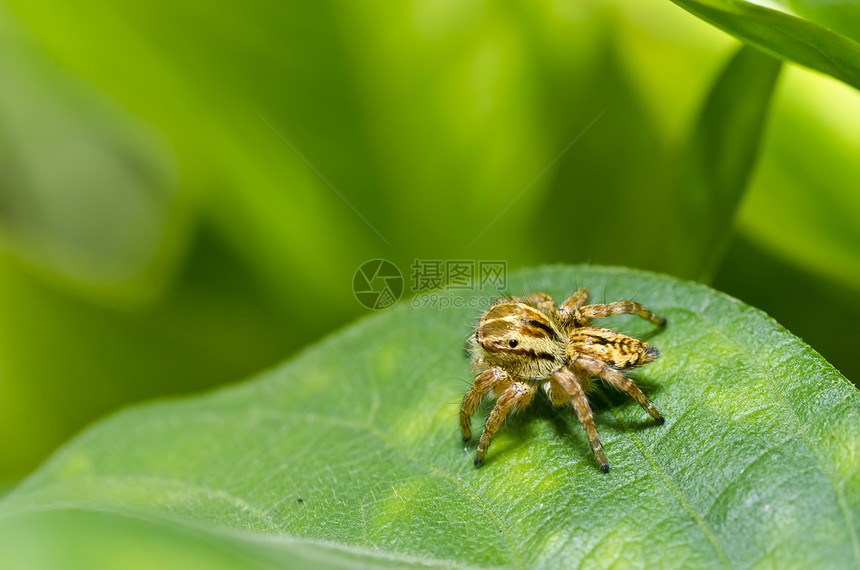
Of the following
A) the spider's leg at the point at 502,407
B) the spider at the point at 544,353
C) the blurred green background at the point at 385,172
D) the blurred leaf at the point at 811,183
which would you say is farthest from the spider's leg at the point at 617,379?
the blurred leaf at the point at 811,183

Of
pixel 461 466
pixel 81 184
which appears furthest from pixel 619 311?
pixel 81 184

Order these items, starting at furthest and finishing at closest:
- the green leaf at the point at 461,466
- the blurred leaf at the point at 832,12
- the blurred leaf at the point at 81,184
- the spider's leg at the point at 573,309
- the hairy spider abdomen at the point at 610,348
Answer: the blurred leaf at the point at 81,184 < the spider's leg at the point at 573,309 < the hairy spider abdomen at the point at 610,348 < the blurred leaf at the point at 832,12 < the green leaf at the point at 461,466

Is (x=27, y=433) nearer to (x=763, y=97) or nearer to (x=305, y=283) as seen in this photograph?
(x=305, y=283)

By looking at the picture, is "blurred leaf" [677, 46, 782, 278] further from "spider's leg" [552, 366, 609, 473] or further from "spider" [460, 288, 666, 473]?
"spider's leg" [552, 366, 609, 473]

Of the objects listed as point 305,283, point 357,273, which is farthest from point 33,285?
point 357,273

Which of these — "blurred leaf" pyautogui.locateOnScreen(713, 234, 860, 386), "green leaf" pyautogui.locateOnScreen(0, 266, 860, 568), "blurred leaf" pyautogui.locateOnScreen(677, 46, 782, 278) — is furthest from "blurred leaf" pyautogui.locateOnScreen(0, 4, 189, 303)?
→ "blurred leaf" pyautogui.locateOnScreen(713, 234, 860, 386)

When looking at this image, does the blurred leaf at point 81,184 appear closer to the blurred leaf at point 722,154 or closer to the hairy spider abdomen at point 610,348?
the hairy spider abdomen at point 610,348
